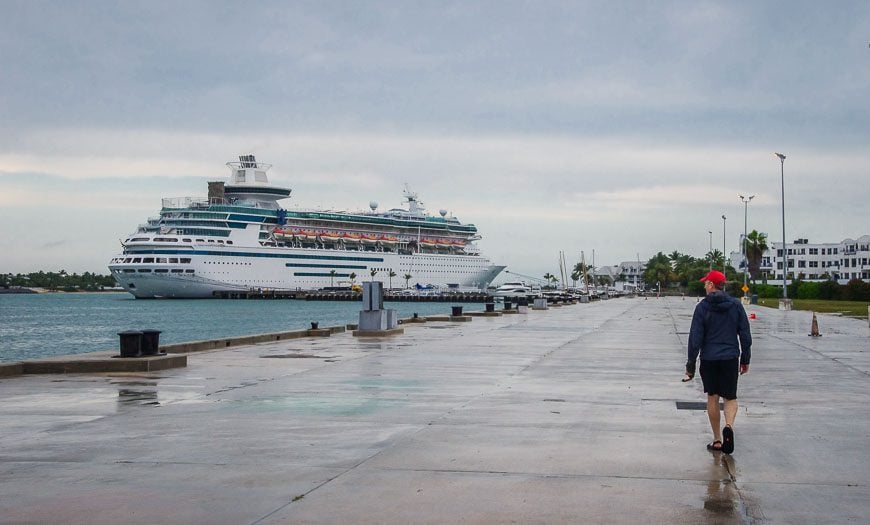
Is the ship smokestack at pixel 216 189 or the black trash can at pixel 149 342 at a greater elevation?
the ship smokestack at pixel 216 189

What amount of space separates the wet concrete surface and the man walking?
0.49 meters

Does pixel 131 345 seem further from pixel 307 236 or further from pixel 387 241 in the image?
pixel 387 241

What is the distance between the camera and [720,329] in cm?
906

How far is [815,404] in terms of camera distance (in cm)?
1242

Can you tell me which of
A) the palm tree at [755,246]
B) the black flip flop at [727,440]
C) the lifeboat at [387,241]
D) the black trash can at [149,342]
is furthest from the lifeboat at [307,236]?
the black flip flop at [727,440]

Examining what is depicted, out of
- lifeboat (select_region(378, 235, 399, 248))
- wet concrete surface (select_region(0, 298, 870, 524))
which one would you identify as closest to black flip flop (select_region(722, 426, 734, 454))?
wet concrete surface (select_region(0, 298, 870, 524))

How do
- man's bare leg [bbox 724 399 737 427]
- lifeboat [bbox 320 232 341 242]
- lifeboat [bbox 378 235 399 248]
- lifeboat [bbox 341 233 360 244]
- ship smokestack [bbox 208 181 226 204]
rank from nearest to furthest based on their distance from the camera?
man's bare leg [bbox 724 399 737 427] → lifeboat [bbox 320 232 341 242] → ship smokestack [bbox 208 181 226 204] → lifeboat [bbox 341 233 360 244] → lifeboat [bbox 378 235 399 248]

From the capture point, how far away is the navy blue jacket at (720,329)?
29.7ft

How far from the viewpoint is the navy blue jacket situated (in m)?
9.05

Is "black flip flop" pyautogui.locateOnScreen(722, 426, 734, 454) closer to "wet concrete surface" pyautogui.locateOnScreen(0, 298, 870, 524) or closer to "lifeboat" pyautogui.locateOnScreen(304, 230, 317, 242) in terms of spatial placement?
"wet concrete surface" pyautogui.locateOnScreen(0, 298, 870, 524)

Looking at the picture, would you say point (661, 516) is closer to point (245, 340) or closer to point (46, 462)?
point (46, 462)

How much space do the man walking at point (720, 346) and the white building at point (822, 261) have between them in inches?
5845

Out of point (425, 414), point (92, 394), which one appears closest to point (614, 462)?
point (425, 414)

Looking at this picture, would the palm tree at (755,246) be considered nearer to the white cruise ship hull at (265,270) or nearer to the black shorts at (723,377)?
the white cruise ship hull at (265,270)
